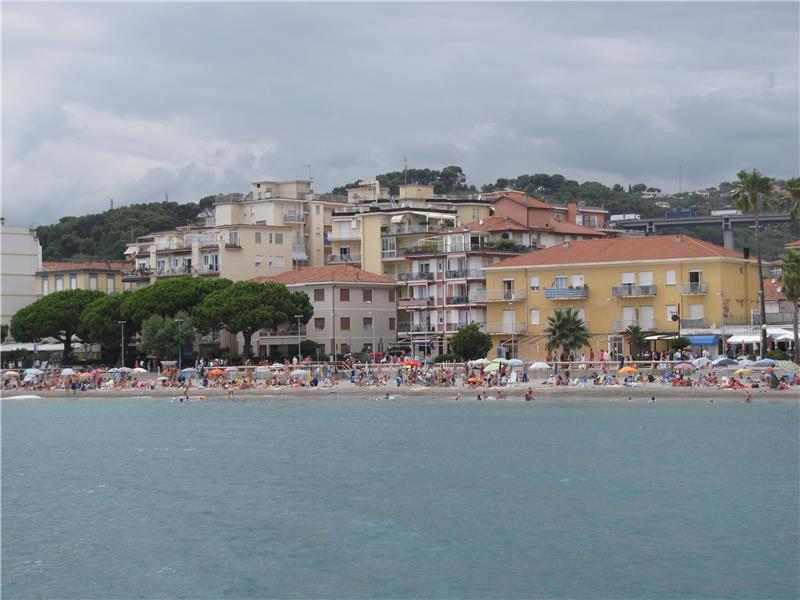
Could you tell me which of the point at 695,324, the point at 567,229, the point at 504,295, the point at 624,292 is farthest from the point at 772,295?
the point at 567,229

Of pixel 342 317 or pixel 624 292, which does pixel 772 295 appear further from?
pixel 342 317

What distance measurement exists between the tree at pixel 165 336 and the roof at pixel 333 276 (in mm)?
9514

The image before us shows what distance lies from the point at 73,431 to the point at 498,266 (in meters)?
33.7

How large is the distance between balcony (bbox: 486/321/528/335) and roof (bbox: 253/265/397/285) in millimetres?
12592

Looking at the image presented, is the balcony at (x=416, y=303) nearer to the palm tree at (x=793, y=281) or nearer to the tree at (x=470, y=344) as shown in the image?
the tree at (x=470, y=344)

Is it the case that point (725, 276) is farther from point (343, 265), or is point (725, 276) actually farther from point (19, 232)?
point (19, 232)

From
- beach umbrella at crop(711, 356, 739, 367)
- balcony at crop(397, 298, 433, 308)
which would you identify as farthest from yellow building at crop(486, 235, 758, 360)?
beach umbrella at crop(711, 356, 739, 367)

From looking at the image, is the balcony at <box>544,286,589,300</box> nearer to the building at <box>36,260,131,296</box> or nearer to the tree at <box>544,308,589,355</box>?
the tree at <box>544,308,589,355</box>

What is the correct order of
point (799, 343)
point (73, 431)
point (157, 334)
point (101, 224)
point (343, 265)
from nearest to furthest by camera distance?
point (73, 431) → point (799, 343) → point (157, 334) → point (343, 265) → point (101, 224)

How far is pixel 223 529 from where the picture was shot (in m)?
32.7

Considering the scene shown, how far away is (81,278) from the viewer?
4289 inches

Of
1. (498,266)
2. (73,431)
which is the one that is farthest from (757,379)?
(73,431)

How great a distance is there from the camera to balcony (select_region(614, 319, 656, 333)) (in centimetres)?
7594

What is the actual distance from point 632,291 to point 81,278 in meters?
52.6
